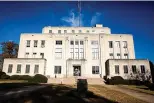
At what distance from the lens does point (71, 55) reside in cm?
4050

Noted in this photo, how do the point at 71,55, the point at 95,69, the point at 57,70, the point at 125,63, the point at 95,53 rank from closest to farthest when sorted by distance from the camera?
the point at 125,63
the point at 57,70
the point at 95,69
the point at 71,55
the point at 95,53

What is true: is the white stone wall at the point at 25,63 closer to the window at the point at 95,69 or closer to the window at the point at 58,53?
the window at the point at 58,53

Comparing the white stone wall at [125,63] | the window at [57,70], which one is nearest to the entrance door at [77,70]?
the window at [57,70]

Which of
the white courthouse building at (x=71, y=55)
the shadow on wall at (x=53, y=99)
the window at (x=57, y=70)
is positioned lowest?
the shadow on wall at (x=53, y=99)

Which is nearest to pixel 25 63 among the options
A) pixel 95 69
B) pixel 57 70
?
pixel 57 70

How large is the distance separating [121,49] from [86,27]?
18831 mm

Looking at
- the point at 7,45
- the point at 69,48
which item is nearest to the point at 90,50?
the point at 69,48

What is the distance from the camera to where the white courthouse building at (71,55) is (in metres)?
36.2

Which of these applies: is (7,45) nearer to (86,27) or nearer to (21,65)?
(21,65)

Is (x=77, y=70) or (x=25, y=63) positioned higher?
(x=25, y=63)

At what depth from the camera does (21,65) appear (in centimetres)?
3612

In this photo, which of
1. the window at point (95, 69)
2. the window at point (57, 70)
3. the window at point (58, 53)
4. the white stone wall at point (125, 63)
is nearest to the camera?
the white stone wall at point (125, 63)

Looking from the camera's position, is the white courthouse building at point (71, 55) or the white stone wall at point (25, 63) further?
the white courthouse building at point (71, 55)

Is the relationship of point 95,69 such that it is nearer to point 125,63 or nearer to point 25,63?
point 125,63
